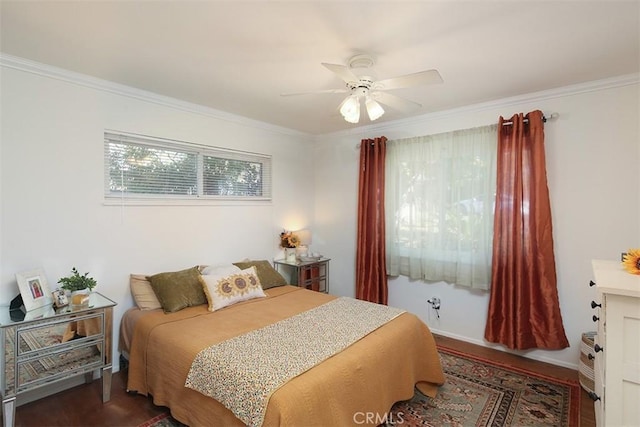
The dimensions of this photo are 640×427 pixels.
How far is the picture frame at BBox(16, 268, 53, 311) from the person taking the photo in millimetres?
2084

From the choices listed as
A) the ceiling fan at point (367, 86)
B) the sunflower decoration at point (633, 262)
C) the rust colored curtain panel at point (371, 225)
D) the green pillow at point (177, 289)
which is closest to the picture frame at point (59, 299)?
the green pillow at point (177, 289)

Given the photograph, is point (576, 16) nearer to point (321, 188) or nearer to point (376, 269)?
point (376, 269)

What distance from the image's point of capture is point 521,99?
116 inches

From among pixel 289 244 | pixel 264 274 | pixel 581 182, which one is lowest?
pixel 264 274

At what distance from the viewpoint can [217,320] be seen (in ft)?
7.90

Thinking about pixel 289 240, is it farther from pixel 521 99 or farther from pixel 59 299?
pixel 521 99

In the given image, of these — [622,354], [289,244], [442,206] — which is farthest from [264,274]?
[622,354]

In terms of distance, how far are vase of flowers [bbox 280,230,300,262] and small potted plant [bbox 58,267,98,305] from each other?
84.0 inches

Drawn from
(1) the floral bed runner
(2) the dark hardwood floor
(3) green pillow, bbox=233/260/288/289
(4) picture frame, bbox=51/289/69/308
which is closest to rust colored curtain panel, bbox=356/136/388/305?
(3) green pillow, bbox=233/260/288/289

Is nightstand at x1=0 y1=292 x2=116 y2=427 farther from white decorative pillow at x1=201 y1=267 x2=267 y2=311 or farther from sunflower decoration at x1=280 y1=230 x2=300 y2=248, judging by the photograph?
sunflower decoration at x1=280 y1=230 x2=300 y2=248

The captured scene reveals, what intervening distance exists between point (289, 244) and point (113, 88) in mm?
2418

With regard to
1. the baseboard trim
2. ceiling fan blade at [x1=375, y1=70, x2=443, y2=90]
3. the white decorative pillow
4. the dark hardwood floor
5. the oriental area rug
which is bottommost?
the dark hardwood floor

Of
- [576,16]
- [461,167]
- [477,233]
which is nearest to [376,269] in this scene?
[477,233]

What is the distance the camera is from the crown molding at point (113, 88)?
2.20m
